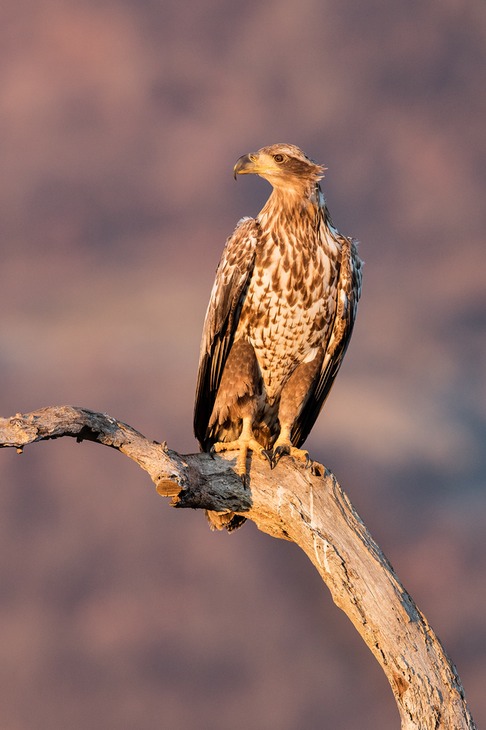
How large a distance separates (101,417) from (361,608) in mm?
2357

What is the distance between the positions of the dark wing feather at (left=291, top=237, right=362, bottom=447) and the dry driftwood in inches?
47.0

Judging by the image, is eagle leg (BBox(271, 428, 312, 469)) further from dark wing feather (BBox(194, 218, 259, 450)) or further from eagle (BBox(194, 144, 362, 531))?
dark wing feather (BBox(194, 218, 259, 450))

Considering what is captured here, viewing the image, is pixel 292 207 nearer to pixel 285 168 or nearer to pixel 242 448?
pixel 285 168

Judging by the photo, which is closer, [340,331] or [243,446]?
[243,446]

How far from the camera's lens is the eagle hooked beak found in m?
8.17

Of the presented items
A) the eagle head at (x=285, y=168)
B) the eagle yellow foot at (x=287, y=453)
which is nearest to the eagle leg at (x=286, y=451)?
the eagle yellow foot at (x=287, y=453)

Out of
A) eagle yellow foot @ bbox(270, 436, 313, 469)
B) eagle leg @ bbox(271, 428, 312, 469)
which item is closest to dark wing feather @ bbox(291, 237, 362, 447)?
eagle leg @ bbox(271, 428, 312, 469)

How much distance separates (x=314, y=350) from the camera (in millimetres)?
8344

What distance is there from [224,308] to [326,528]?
216cm

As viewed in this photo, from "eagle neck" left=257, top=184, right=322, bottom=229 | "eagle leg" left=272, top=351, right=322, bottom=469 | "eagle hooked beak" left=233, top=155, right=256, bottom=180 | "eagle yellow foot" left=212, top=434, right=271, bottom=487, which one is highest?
"eagle hooked beak" left=233, top=155, right=256, bottom=180

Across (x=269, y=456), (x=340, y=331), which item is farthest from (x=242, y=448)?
(x=340, y=331)

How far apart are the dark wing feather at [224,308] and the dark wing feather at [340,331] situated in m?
0.85

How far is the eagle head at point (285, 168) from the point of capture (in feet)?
26.8

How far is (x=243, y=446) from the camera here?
7770 millimetres
